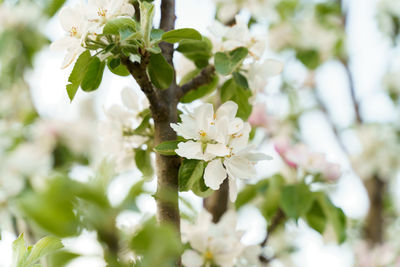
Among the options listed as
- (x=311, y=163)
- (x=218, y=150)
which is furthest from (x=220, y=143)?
(x=311, y=163)

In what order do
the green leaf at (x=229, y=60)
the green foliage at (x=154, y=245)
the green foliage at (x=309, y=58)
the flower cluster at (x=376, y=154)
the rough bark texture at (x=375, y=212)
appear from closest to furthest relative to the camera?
the green foliage at (x=154, y=245)
the green leaf at (x=229, y=60)
the green foliage at (x=309, y=58)
the rough bark texture at (x=375, y=212)
the flower cluster at (x=376, y=154)

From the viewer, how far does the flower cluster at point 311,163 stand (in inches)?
45.7

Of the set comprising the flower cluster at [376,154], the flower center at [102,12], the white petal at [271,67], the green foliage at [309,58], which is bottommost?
the flower cluster at [376,154]

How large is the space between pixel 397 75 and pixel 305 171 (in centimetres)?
187

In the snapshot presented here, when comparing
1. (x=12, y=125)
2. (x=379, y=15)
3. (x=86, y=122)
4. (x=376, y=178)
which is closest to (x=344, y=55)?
(x=379, y=15)

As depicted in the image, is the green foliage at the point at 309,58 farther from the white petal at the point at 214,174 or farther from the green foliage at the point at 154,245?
the green foliage at the point at 154,245

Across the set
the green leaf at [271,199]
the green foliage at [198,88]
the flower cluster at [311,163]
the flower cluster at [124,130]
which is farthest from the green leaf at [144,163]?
the flower cluster at [311,163]

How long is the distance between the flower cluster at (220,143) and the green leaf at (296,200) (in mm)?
344

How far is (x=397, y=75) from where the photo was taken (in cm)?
276

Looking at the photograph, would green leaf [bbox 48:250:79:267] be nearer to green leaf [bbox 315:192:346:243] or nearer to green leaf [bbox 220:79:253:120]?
green leaf [bbox 220:79:253:120]

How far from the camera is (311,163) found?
1.20 metres

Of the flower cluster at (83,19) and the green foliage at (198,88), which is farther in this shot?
the green foliage at (198,88)

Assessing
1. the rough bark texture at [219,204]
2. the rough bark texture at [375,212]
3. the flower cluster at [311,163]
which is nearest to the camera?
the rough bark texture at [219,204]

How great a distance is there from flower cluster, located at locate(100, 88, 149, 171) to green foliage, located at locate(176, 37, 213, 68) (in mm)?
109
